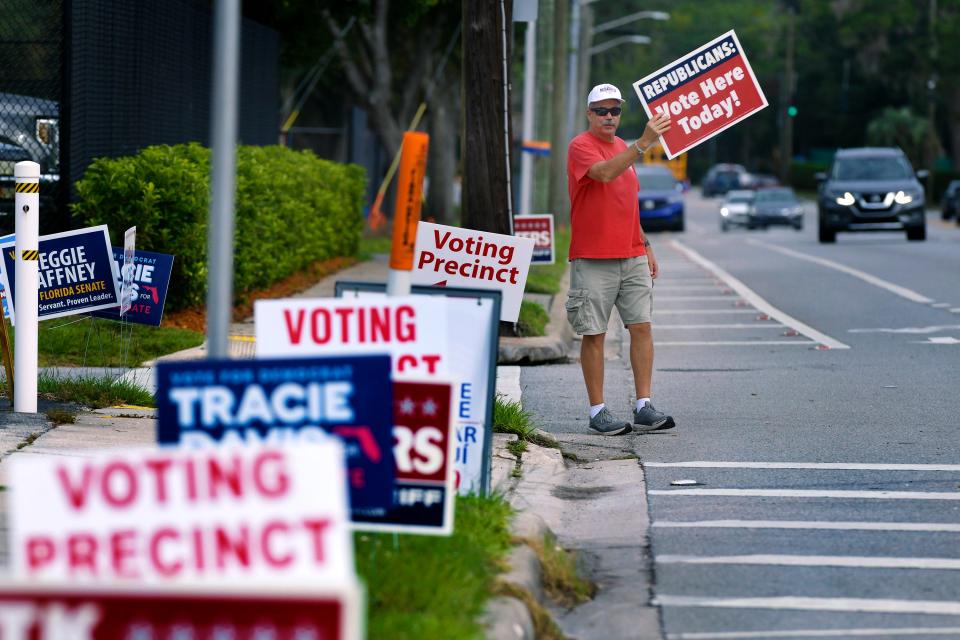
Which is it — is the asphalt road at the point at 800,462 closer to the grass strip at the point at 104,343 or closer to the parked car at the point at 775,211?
the grass strip at the point at 104,343

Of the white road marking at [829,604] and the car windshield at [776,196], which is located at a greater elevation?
the car windshield at [776,196]

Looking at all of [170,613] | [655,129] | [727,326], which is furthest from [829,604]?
[727,326]

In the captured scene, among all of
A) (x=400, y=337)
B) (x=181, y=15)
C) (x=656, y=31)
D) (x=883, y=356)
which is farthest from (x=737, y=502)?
(x=656, y=31)

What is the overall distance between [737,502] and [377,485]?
2.91m

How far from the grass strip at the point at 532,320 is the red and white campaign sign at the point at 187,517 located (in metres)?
9.87

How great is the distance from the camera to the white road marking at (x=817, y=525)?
22.7 ft

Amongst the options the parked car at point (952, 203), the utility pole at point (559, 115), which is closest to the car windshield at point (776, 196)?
the parked car at point (952, 203)

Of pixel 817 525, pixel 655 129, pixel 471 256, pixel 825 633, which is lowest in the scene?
pixel 825 633

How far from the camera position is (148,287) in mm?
9797

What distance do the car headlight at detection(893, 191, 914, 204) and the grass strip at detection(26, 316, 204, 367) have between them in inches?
901

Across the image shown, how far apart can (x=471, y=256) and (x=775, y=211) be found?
43224 mm

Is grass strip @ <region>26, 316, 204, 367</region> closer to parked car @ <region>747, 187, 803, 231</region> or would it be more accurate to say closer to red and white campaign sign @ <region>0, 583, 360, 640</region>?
red and white campaign sign @ <region>0, 583, 360, 640</region>

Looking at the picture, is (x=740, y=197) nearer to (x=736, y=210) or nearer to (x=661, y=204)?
(x=736, y=210)

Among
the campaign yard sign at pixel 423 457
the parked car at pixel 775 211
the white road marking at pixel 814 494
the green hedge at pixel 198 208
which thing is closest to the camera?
the campaign yard sign at pixel 423 457
